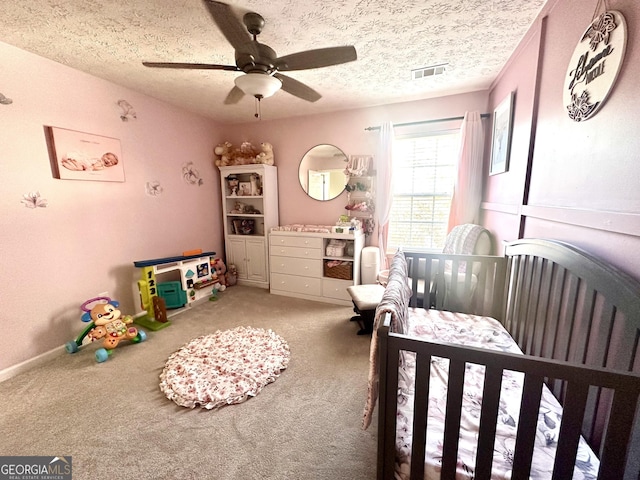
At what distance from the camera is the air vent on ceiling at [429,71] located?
2170 millimetres

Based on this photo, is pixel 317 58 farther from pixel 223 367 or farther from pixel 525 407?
pixel 223 367

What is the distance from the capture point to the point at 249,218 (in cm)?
387

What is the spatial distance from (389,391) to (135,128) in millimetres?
3258

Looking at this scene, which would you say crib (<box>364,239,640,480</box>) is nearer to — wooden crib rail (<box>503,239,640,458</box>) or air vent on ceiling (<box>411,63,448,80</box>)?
wooden crib rail (<box>503,239,640,458</box>)

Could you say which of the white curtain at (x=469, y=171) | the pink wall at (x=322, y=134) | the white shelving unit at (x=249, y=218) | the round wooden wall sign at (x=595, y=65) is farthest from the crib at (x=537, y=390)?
the white shelving unit at (x=249, y=218)

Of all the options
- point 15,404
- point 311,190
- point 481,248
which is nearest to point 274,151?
point 311,190

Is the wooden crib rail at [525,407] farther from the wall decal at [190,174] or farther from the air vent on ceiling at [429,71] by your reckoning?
the wall decal at [190,174]

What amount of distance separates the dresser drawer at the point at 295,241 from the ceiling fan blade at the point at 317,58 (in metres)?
1.87

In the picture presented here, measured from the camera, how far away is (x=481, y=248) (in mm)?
2311

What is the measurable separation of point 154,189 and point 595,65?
348 cm

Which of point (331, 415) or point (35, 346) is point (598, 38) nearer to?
point (331, 415)

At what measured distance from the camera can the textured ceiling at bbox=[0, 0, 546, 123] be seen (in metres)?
1.46

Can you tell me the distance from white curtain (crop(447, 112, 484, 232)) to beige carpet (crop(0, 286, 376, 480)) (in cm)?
177

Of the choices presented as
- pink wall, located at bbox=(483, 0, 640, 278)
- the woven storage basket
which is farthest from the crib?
the woven storage basket
